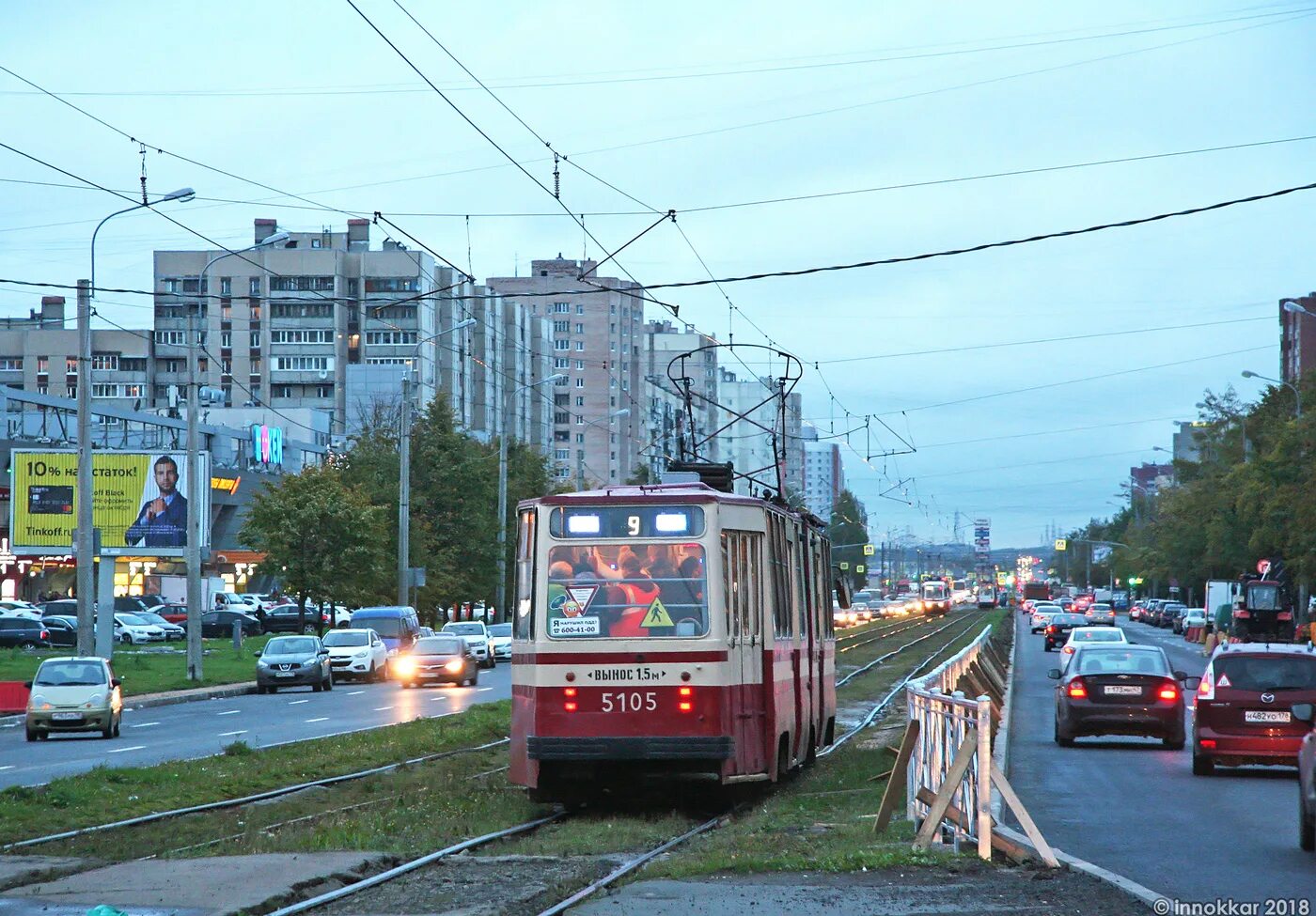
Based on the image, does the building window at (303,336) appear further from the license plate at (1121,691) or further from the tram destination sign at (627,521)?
the tram destination sign at (627,521)

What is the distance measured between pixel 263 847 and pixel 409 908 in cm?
343

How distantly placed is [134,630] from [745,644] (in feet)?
197

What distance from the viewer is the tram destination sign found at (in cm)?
1642

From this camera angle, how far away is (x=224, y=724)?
106 ft

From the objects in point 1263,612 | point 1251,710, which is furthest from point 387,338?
point 1251,710

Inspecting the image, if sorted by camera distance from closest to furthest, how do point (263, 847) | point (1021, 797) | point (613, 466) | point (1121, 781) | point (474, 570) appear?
point (263, 847), point (1021, 797), point (1121, 781), point (474, 570), point (613, 466)

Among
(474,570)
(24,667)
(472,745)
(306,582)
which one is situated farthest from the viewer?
(474,570)

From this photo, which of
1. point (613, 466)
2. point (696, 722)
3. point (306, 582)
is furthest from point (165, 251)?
point (696, 722)

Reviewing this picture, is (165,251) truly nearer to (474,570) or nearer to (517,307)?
(517,307)

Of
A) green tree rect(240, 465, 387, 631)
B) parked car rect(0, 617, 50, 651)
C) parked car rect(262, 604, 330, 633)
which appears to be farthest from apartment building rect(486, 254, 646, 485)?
green tree rect(240, 465, 387, 631)

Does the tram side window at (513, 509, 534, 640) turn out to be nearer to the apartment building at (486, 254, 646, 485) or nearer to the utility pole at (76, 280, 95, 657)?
the utility pole at (76, 280, 95, 657)

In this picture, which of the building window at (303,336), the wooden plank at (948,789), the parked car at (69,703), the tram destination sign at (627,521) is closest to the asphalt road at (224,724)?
the parked car at (69,703)

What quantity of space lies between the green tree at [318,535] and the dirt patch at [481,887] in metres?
47.4

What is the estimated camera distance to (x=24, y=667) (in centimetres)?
4881
